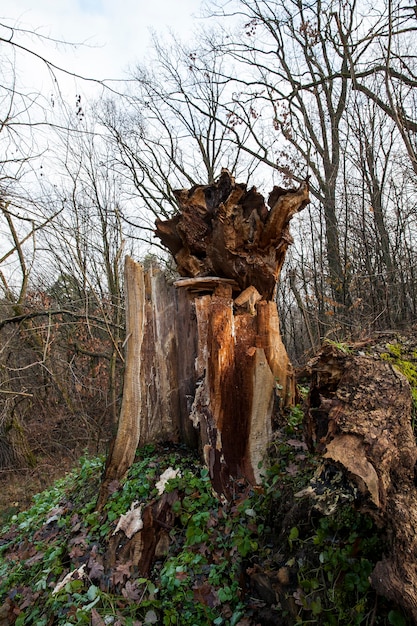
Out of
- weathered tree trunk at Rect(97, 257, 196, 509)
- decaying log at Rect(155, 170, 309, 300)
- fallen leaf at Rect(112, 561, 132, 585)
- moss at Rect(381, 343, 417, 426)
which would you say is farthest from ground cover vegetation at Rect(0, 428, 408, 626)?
decaying log at Rect(155, 170, 309, 300)

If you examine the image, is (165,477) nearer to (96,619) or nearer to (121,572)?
(121,572)

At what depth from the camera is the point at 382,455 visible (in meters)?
1.68

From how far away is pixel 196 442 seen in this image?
11.4 ft

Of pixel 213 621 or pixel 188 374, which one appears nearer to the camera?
pixel 213 621

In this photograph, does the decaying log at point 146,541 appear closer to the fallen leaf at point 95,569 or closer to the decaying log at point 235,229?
the fallen leaf at point 95,569

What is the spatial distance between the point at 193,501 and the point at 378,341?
6.20 feet

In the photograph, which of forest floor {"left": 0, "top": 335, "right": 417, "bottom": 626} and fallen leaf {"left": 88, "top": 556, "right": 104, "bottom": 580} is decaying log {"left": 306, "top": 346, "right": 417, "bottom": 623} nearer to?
forest floor {"left": 0, "top": 335, "right": 417, "bottom": 626}

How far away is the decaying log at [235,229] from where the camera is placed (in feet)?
11.2

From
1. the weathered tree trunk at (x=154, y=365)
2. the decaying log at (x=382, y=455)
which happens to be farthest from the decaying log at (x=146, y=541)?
the decaying log at (x=382, y=455)

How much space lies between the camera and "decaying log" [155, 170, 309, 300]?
341 cm

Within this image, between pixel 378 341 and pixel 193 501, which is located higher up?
pixel 378 341

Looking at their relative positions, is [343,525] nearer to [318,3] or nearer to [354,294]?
[354,294]

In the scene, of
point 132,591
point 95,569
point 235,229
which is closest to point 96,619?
point 132,591

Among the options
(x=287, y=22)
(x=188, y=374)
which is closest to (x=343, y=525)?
(x=188, y=374)
